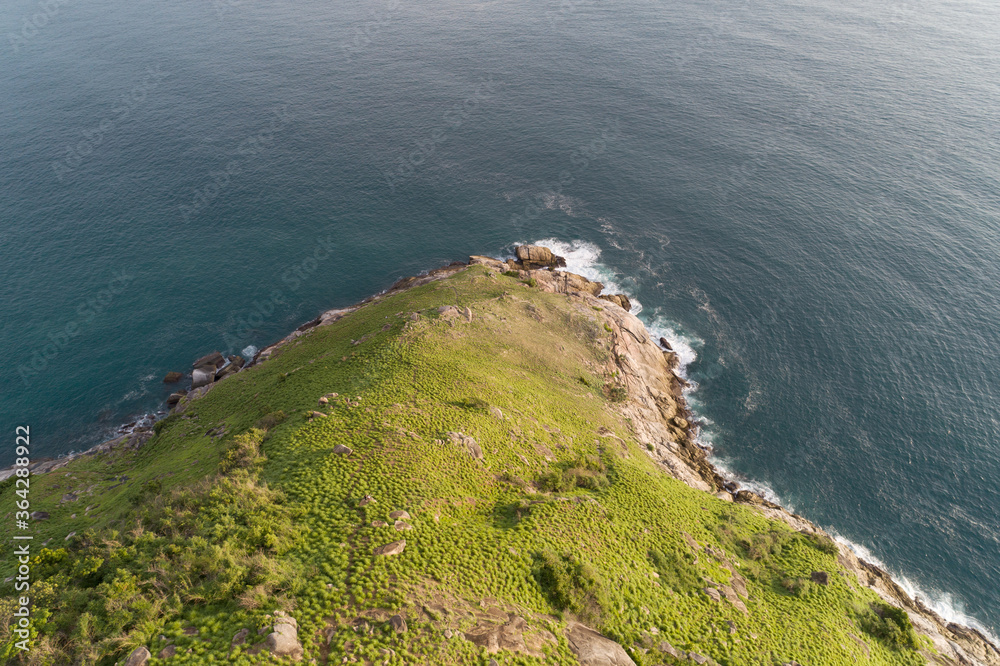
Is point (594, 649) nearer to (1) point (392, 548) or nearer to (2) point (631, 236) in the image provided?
(1) point (392, 548)

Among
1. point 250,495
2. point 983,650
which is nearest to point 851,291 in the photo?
point 983,650

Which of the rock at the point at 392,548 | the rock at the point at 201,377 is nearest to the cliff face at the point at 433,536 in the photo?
the rock at the point at 392,548

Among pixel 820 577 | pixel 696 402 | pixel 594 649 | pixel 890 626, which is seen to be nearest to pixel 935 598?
pixel 890 626

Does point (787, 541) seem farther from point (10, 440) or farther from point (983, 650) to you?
point (10, 440)

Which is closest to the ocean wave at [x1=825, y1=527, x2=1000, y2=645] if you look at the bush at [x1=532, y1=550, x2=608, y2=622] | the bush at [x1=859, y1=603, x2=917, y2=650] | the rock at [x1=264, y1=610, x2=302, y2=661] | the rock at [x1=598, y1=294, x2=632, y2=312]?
the bush at [x1=859, y1=603, x2=917, y2=650]

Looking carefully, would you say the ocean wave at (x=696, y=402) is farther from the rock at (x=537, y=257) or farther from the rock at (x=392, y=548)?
the rock at (x=392, y=548)

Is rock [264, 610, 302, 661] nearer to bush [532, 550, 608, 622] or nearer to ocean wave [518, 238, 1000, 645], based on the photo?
bush [532, 550, 608, 622]
